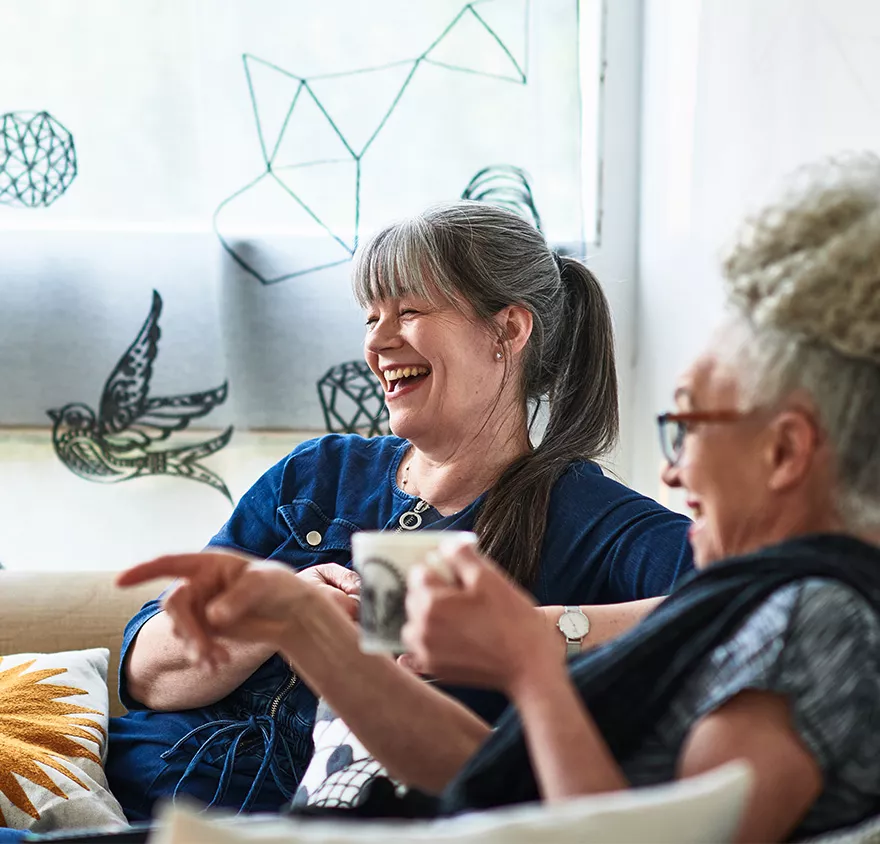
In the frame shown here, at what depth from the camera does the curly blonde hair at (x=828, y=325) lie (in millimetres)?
876

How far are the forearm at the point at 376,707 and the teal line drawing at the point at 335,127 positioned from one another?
185 centimetres

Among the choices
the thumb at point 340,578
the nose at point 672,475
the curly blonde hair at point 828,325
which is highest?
the curly blonde hair at point 828,325

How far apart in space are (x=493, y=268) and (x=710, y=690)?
3.64ft

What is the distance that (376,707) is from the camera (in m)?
1.11

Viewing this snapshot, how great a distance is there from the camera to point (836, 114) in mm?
1796

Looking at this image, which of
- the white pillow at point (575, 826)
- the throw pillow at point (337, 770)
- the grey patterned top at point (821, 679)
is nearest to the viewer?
the white pillow at point (575, 826)

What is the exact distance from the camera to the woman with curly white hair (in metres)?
0.80

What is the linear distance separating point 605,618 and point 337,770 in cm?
42

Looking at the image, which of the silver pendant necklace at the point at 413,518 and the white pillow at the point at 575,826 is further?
the silver pendant necklace at the point at 413,518

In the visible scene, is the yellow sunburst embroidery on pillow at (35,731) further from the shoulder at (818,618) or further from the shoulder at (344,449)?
the shoulder at (818,618)

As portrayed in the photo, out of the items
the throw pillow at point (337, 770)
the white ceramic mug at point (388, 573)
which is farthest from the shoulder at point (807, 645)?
the throw pillow at point (337, 770)

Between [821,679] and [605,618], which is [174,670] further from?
[821,679]

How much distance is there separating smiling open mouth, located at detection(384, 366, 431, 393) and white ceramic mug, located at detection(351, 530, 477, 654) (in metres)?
0.94

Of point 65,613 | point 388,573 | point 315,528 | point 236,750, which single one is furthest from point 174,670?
point 388,573
